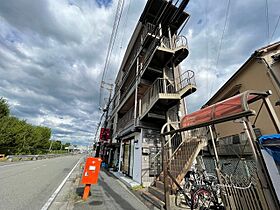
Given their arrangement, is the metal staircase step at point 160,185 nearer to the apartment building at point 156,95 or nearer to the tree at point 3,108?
the apartment building at point 156,95

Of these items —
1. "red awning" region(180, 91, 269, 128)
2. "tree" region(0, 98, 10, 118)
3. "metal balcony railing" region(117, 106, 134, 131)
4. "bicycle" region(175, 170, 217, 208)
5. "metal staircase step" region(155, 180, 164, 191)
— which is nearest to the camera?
"red awning" region(180, 91, 269, 128)

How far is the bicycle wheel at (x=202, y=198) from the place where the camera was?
442 cm

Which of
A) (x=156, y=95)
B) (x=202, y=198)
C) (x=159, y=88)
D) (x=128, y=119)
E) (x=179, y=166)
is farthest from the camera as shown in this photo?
(x=128, y=119)

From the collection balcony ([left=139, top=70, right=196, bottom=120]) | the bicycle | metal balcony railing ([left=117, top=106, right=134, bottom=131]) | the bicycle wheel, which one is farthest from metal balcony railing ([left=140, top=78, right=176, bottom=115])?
the bicycle wheel

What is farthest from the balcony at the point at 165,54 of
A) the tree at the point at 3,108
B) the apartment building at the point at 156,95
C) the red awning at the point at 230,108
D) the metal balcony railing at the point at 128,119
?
the tree at the point at 3,108

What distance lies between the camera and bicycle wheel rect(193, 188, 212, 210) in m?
4.42

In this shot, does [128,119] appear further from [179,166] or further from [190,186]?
[190,186]

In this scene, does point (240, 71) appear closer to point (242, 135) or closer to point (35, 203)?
point (242, 135)

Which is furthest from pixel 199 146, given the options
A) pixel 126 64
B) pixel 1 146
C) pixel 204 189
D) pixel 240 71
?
pixel 1 146

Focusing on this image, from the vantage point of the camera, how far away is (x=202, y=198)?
4.48m

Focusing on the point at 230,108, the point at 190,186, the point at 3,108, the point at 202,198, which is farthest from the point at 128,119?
the point at 3,108

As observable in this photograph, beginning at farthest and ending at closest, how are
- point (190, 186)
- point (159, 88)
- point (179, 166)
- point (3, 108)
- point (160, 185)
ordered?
point (3, 108), point (159, 88), point (179, 166), point (160, 185), point (190, 186)

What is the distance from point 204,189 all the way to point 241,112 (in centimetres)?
340

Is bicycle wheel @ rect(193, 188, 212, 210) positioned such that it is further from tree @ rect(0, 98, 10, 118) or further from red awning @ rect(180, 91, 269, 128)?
tree @ rect(0, 98, 10, 118)
